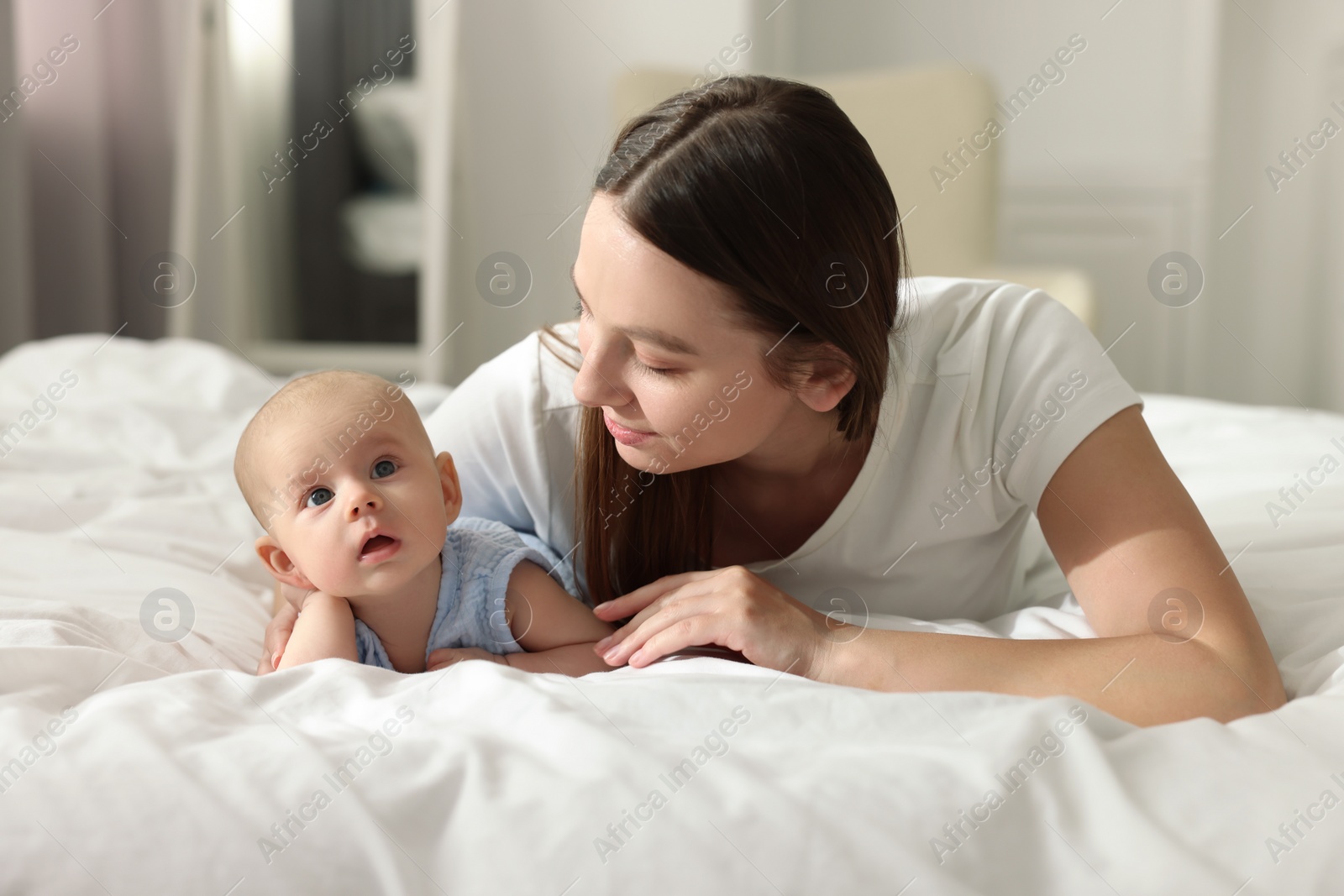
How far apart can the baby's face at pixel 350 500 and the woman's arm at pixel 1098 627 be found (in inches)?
7.3

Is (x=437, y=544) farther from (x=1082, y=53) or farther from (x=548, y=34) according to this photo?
(x=1082, y=53)

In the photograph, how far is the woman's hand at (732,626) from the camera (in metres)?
0.83

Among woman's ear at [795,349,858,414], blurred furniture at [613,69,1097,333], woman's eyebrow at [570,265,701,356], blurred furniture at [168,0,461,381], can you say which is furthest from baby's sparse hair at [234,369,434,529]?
blurred furniture at [168,0,461,381]

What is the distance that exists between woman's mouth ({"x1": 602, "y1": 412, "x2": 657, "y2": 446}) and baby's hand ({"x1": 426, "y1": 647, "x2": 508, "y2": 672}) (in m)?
0.22

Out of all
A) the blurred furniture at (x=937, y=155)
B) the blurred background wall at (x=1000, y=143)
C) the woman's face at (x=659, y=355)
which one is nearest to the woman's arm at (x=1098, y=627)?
the woman's face at (x=659, y=355)

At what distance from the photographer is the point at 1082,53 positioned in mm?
3523

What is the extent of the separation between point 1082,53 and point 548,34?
1.75 meters

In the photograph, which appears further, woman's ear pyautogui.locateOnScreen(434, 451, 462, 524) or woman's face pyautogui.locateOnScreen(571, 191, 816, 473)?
woman's ear pyautogui.locateOnScreen(434, 451, 462, 524)

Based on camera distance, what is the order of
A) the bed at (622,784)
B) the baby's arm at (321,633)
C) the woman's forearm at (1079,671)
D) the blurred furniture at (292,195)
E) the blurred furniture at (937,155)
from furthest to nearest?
the blurred furniture at (292,195) < the blurred furniture at (937,155) < the baby's arm at (321,633) < the woman's forearm at (1079,671) < the bed at (622,784)

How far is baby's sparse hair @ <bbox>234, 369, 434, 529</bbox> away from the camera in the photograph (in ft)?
2.98

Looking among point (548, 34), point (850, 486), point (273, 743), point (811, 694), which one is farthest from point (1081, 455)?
point (548, 34)

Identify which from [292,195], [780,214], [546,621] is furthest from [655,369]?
[292,195]

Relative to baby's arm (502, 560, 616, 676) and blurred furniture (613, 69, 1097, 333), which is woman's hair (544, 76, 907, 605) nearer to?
baby's arm (502, 560, 616, 676)

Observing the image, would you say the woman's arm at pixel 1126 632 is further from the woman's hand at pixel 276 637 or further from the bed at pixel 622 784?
the woman's hand at pixel 276 637
